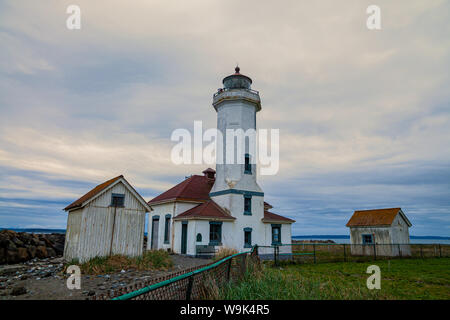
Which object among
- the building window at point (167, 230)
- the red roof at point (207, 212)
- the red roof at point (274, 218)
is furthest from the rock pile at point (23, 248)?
the red roof at point (274, 218)

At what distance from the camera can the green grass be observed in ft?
44.2

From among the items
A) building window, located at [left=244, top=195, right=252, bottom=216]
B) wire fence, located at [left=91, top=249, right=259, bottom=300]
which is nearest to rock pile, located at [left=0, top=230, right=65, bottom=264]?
building window, located at [left=244, top=195, right=252, bottom=216]

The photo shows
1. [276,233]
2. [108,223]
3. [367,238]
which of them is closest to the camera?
[108,223]

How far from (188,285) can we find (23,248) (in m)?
20.0

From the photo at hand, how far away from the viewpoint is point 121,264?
1471 centimetres

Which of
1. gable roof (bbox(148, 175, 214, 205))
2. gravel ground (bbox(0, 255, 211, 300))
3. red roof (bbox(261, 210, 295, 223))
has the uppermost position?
gable roof (bbox(148, 175, 214, 205))

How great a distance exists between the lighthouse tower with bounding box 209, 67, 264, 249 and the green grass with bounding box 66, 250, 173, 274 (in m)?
9.36

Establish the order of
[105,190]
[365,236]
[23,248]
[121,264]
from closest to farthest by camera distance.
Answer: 1. [121,264]
2. [105,190]
3. [23,248]
4. [365,236]

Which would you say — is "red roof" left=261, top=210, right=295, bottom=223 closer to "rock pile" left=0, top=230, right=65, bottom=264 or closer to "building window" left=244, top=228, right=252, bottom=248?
"building window" left=244, top=228, right=252, bottom=248

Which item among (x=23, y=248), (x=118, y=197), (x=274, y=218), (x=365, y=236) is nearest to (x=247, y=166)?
(x=274, y=218)

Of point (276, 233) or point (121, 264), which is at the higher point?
point (276, 233)

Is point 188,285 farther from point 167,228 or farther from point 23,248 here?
point 167,228

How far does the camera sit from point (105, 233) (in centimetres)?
1592
